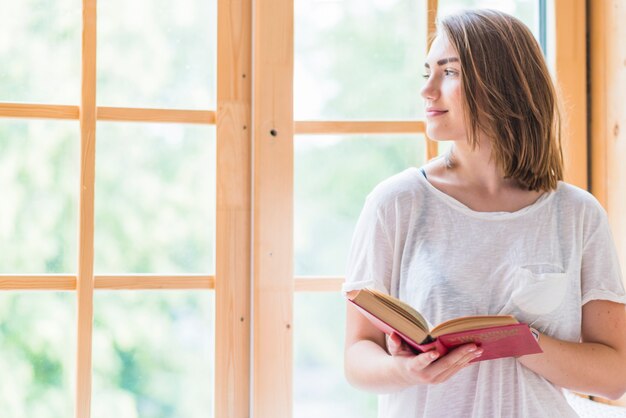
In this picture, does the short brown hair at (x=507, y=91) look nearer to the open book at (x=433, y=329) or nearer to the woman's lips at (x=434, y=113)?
the woman's lips at (x=434, y=113)

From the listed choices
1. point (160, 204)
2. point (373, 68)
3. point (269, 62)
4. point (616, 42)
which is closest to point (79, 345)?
point (160, 204)

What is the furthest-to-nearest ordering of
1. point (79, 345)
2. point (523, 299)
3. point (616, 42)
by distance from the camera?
point (616, 42)
point (79, 345)
point (523, 299)

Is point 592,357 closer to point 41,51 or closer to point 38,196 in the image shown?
point 38,196

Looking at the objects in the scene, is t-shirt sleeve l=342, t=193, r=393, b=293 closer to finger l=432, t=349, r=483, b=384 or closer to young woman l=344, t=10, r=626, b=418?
young woman l=344, t=10, r=626, b=418

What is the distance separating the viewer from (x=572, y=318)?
4.55 feet

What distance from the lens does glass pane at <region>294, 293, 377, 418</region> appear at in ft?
5.82

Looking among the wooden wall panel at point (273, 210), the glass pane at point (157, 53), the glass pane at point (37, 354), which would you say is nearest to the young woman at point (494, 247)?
the wooden wall panel at point (273, 210)

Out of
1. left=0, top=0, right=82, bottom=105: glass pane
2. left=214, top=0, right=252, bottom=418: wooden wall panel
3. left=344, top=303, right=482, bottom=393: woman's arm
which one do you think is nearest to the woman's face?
left=344, top=303, right=482, bottom=393: woman's arm

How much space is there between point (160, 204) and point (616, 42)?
1.15m

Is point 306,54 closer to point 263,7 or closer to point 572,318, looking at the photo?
point 263,7

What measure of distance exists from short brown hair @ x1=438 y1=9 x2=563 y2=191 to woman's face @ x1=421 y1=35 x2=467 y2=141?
0.01 metres

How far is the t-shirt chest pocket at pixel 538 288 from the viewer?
1.33m

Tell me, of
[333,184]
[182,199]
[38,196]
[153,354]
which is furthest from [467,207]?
[38,196]

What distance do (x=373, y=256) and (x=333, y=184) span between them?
0.46 metres
